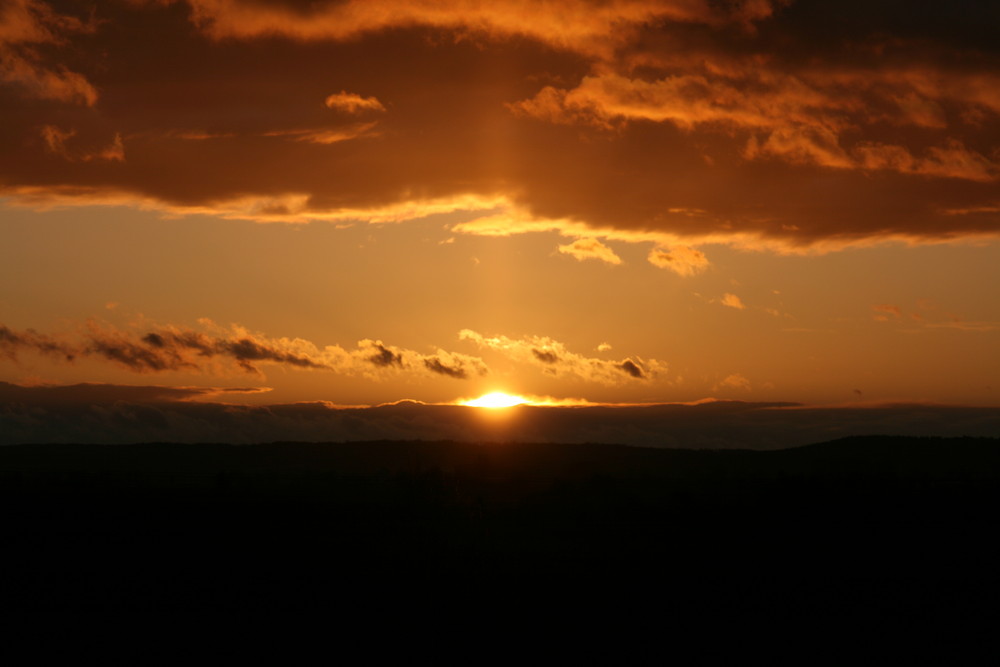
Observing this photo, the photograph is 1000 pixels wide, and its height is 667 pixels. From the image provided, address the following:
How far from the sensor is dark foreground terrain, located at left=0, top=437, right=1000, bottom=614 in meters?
43.0

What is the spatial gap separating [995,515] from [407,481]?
4467 cm

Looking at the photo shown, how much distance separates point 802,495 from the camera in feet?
234

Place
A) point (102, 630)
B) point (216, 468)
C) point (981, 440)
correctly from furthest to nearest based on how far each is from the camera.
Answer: point (216, 468) < point (981, 440) < point (102, 630)

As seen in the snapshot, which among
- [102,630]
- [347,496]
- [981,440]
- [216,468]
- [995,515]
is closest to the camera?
[102,630]

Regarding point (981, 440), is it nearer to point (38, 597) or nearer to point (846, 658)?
point (846, 658)

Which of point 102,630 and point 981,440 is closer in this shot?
point 102,630

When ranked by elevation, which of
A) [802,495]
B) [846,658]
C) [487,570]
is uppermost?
[802,495]

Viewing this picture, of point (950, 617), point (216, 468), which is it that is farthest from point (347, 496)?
point (216, 468)

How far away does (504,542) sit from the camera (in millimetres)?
56125

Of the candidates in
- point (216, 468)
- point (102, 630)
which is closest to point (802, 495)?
point (102, 630)

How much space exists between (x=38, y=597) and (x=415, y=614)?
15.8m

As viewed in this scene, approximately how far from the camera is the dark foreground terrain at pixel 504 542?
43.0 meters

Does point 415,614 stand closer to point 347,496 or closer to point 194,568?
point 194,568

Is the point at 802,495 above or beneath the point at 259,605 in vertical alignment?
above
